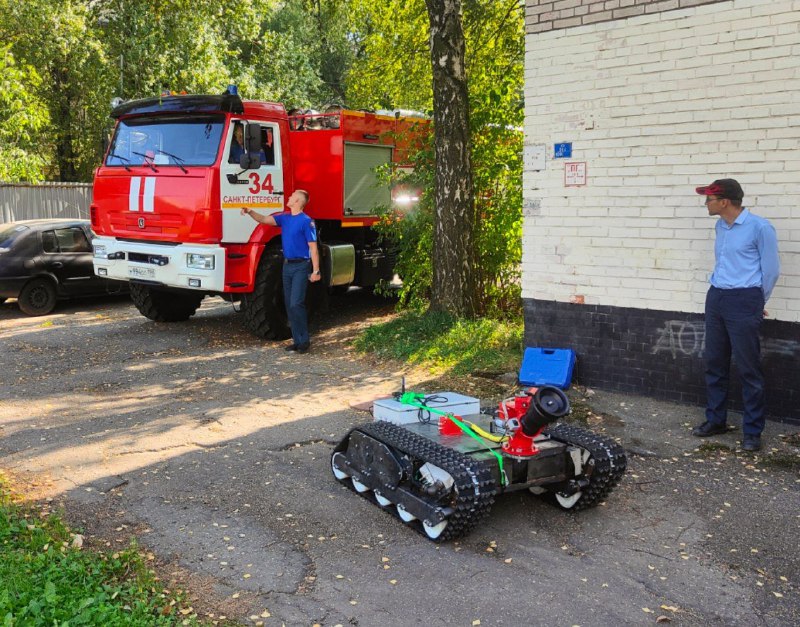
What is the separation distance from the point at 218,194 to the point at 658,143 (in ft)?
15.8

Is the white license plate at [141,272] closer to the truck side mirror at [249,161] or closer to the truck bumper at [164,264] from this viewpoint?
the truck bumper at [164,264]

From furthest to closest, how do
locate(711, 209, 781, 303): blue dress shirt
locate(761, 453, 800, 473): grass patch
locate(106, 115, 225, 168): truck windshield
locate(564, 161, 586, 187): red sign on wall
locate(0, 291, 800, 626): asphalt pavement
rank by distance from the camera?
1. locate(106, 115, 225, 168): truck windshield
2. locate(564, 161, 586, 187): red sign on wall
3. locate(711, 209, 781, 303): blue dress shirt
4. locate(761, 453, 800, 473): grass patch
5. locate(0, 291, 800, 626): asphalt pavement

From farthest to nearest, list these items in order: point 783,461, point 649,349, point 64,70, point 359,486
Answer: point 64,70
point 649,349
point 783,461
point 359,486

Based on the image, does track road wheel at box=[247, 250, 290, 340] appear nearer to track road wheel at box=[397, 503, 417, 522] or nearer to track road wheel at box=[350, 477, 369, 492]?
track road wheel at box=[350, 477, 369, 492]

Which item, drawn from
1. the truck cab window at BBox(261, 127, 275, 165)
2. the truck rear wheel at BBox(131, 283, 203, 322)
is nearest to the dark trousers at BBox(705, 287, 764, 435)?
the truck cab window at BBox(261, 127, 275, 165)

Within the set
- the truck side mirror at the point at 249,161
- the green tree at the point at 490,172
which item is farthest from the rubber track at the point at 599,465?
the truck side mirror at the point at 249,161

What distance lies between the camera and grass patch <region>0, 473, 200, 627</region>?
3439 millimetres

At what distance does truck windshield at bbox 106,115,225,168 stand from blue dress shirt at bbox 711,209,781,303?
5.73m

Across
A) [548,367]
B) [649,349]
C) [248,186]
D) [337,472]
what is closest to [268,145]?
[248,186]

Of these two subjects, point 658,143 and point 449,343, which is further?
point 449,343

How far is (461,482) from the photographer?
13.7 ft

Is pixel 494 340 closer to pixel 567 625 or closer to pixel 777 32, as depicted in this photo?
pixel 777 32

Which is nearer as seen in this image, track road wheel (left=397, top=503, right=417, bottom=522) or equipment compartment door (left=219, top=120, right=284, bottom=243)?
track road wheel (left=397, top=503, right=417, bottom=522)

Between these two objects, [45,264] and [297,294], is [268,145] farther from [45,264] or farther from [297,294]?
[45,264]
